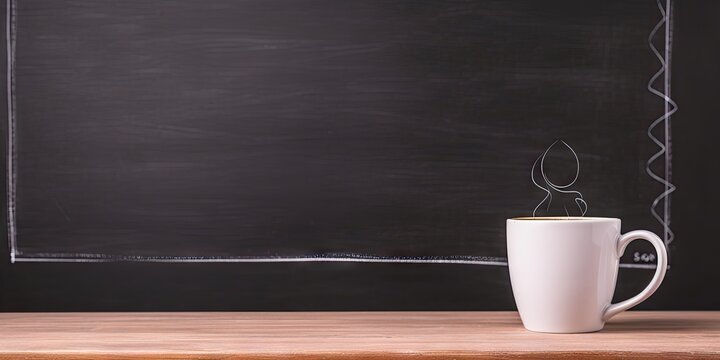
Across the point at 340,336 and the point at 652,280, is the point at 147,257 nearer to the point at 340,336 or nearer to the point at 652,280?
the point at 340,336

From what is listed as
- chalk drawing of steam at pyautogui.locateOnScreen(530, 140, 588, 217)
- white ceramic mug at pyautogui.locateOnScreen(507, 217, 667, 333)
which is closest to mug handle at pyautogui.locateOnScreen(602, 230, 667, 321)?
white ceramic mug at pyautogui.locateOnScreen(507, 217, 667, 333)

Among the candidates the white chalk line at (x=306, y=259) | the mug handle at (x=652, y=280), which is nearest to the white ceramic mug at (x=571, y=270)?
the mug handle at (x=652, y=280)

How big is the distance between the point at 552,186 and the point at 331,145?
0.38 meters

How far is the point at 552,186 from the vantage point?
1273 millimetres

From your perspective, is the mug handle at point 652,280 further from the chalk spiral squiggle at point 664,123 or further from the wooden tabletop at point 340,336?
the chalk spiral squiggle at point 664,123

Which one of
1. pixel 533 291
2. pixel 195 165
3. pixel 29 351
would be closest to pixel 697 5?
pixel 533 291

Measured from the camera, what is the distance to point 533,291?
1.02m

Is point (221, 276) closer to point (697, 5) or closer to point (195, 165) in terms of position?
point (195, 165)

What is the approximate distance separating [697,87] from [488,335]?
0.61 metres

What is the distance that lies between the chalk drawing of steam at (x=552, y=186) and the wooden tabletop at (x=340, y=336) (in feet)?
0.63

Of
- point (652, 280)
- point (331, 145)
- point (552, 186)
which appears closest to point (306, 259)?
point (331, 145)

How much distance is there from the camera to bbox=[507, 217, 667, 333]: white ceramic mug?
0.99 m

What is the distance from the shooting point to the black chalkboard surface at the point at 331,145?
1271 millimetres

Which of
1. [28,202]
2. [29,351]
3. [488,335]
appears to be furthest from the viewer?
[28,202]
